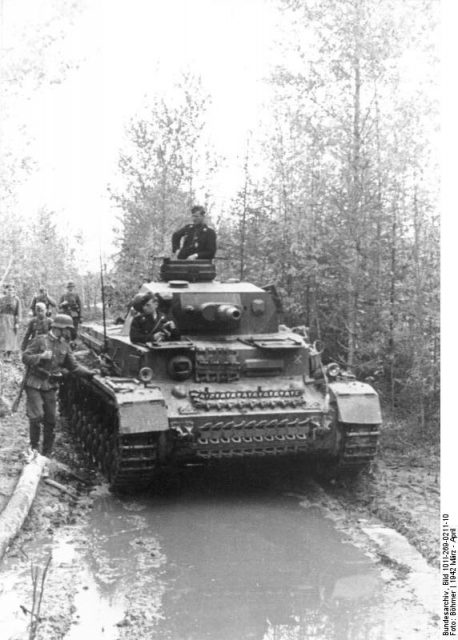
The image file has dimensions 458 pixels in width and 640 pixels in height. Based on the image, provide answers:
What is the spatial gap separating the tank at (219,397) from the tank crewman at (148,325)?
17cm

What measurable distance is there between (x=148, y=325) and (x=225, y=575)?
12.2 ft

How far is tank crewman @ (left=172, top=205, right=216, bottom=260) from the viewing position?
437 inches

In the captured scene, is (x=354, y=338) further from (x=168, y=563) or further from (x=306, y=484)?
(x=168, y=563)

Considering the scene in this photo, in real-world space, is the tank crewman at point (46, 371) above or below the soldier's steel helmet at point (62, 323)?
below

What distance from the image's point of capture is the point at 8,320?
1533 cm

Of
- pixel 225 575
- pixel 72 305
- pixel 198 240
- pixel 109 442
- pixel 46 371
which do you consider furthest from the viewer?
→ pixel 72 305

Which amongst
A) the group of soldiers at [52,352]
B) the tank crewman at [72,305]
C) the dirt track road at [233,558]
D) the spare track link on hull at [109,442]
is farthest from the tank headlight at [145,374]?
the tank crewman at [72,305]

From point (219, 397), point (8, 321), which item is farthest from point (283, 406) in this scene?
point (8, 321)

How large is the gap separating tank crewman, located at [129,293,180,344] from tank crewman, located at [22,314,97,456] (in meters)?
0.74

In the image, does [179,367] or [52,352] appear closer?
[179,367]

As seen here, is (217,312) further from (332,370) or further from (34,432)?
(34,432)

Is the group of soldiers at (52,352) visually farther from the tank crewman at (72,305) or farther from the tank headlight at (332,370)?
the tank crewman at (72,305)

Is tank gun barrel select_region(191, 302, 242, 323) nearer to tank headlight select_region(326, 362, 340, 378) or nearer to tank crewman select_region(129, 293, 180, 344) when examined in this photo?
tank crewman select_region(129, 293, 180, 344)

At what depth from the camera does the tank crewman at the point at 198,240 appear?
1110cm
